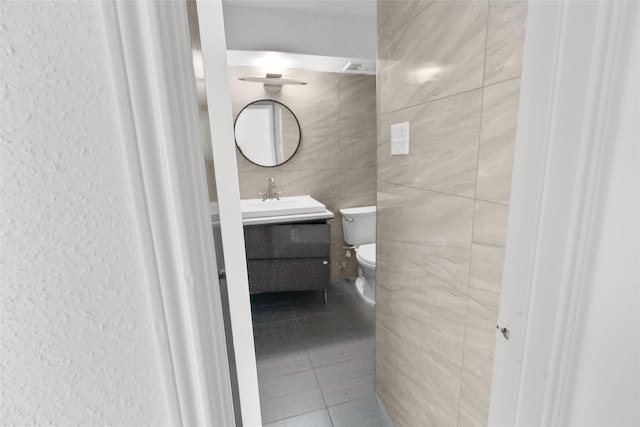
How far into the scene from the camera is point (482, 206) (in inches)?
30.1

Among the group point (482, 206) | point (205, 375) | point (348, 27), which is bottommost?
point (205, 375)

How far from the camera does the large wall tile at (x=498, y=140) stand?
663 mm

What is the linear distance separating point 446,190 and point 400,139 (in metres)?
0.28

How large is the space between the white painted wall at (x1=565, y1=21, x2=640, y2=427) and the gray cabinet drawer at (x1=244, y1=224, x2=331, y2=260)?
5.38 ft

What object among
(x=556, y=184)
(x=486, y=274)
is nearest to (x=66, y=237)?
(x=556, y=184)

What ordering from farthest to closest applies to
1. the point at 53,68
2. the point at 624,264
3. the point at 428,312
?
1. the point at 428,312
2. the point at 624,264
3. the point at 53,68

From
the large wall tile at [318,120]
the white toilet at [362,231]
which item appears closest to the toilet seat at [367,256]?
the white toilet at [362,231]

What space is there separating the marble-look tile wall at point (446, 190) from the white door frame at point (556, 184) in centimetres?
10

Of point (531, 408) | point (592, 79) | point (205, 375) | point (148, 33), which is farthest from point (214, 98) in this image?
point (531, 408)

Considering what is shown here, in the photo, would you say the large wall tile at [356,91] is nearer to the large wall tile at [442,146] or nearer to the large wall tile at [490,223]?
the large wall tile at [442,146]

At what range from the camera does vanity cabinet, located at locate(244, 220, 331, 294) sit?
2059 mm

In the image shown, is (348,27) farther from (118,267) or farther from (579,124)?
(118,267)

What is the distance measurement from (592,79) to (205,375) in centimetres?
71

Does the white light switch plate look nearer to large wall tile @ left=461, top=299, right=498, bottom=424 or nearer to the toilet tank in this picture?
large wall tile @ left=461, top=299, right=498, bottom=424
